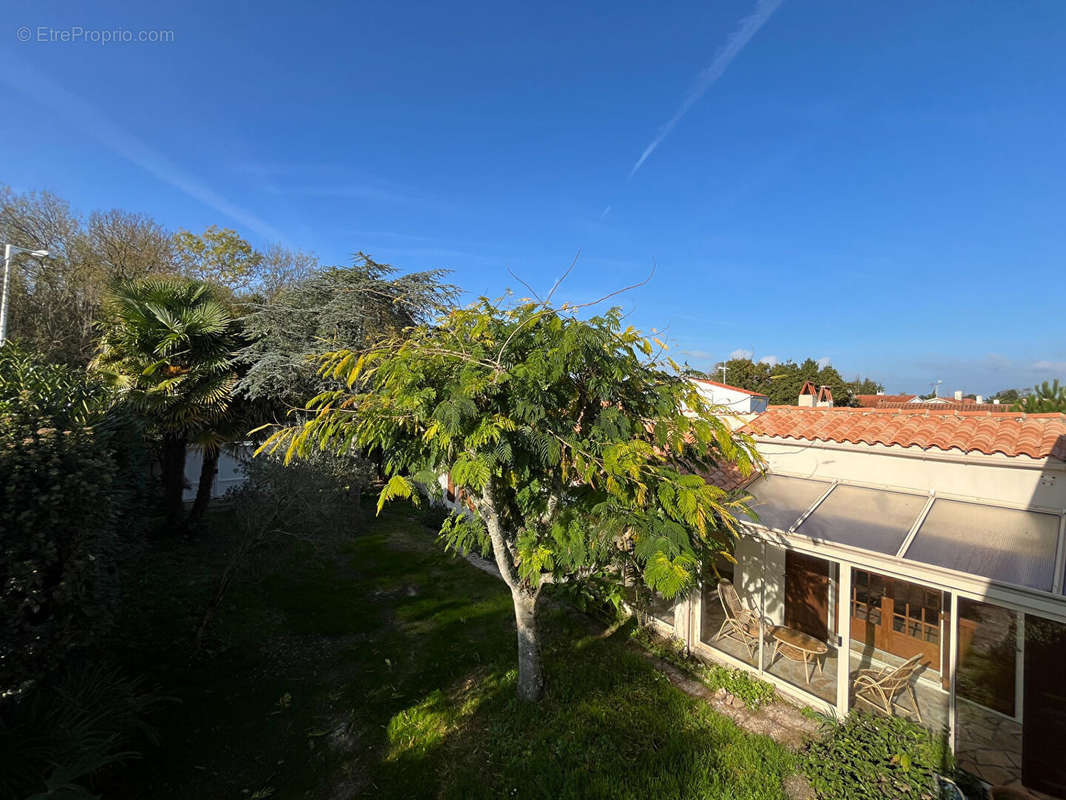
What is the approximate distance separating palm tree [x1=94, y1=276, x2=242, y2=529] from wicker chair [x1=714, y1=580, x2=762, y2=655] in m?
15.3

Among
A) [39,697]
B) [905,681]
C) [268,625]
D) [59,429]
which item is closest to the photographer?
[39,697]

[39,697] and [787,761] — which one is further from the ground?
[39,697]

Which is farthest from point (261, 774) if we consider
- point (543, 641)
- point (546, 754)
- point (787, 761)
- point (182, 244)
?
point (182, 244)

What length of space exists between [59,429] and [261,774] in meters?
5.57

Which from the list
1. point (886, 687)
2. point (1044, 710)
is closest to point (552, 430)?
point (886, 687)

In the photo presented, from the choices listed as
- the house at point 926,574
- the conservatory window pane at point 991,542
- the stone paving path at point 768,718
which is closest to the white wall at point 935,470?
the house at point 926,574

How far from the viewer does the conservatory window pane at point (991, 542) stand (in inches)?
224

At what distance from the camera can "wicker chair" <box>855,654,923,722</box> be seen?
693 centimetres

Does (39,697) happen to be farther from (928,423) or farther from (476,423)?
(928,423)

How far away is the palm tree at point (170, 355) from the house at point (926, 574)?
15003 mm

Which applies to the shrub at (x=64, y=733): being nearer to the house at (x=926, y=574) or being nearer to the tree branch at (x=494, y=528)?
the tree branch at (x=494, y=528)

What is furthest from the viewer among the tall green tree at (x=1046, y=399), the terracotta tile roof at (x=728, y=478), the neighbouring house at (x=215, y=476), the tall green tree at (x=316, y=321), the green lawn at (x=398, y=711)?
the neighbouring house at (x=215, y=476)

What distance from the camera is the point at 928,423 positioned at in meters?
8.66

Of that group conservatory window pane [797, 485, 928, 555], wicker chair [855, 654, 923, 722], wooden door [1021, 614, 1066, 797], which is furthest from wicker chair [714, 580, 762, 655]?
wooden door [1021, 614, 1066, 797]
